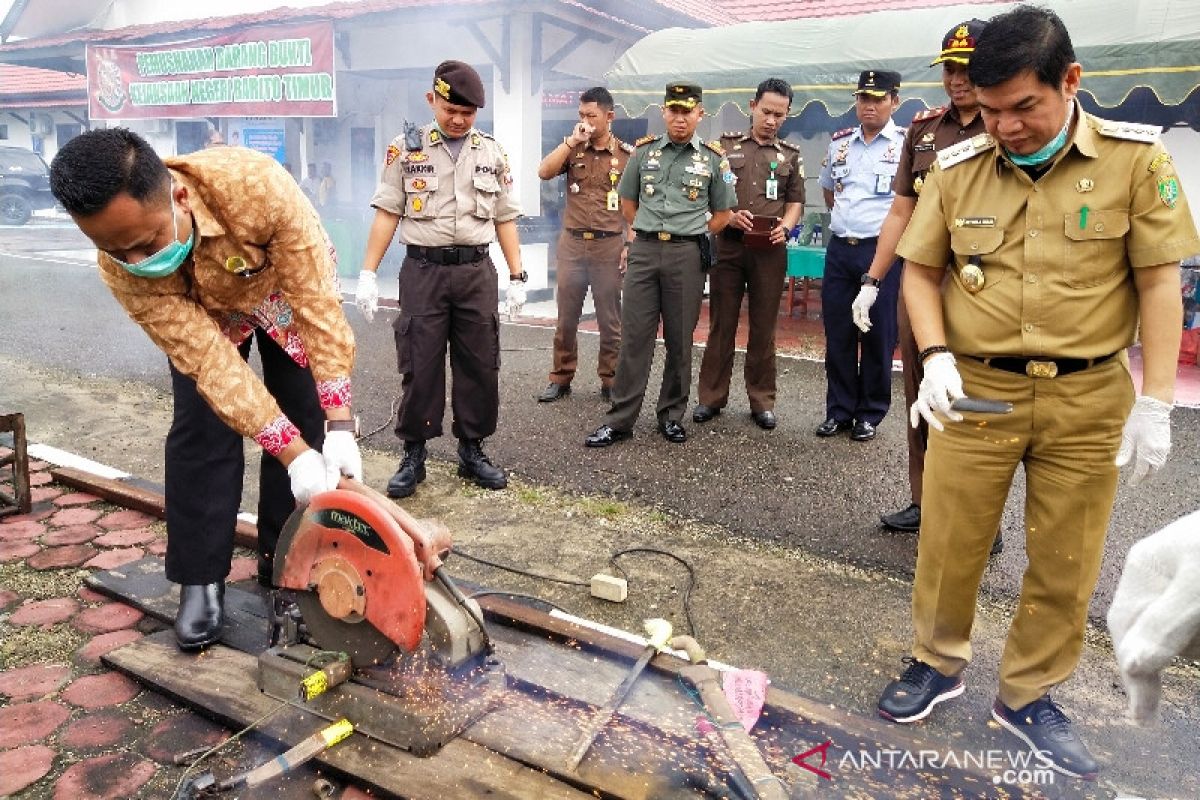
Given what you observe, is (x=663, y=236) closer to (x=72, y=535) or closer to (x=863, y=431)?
(x=863, y=431)

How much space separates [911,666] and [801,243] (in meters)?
8.26

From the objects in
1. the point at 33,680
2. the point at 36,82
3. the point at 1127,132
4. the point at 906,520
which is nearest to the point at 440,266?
the point at 33,680

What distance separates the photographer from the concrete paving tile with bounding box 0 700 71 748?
239 cm

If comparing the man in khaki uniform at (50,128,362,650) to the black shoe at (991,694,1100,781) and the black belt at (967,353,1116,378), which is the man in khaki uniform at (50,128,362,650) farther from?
the black shoe at (991,694,1100,781)

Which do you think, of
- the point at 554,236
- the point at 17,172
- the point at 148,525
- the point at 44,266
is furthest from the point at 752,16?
the point at 17,172

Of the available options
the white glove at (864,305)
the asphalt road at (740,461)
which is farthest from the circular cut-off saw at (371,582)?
the white glove at (864,305)

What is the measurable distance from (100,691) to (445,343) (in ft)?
7.47

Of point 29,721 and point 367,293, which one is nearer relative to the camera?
point 29,721

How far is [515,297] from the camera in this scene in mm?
5051

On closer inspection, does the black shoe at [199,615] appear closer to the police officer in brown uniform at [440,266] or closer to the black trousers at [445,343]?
the police officer in brown uniform at [440,266]

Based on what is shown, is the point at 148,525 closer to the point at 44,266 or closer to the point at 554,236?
the point at 554,236

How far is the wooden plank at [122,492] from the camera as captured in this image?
3.72 m

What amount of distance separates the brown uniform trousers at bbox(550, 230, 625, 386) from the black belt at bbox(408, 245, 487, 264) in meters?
2.00

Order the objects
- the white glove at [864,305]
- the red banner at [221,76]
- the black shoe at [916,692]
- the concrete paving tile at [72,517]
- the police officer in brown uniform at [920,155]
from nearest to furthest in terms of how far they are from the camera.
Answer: the black shoe at [916,692] < the police officer in brown uniform at [920,155] < the concrete paving tile at [72,517] < the white glove at [864,305] < the red banner at [221,76]
